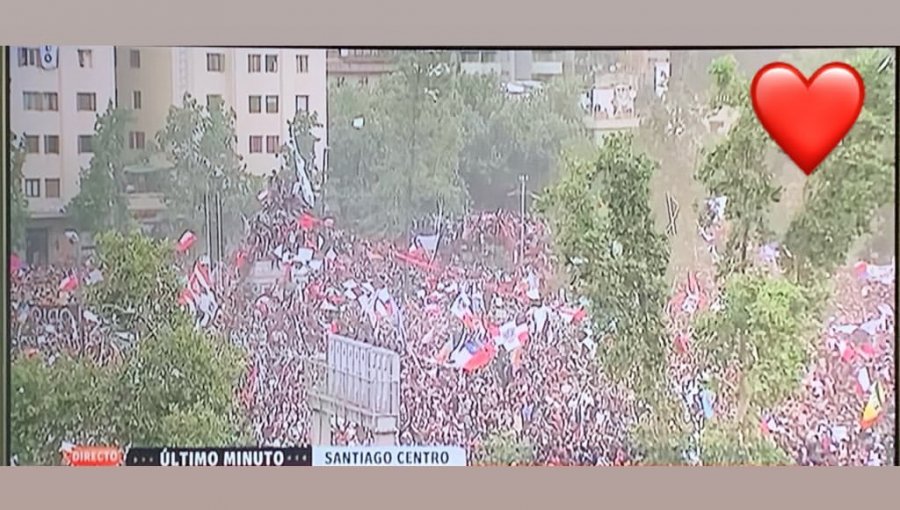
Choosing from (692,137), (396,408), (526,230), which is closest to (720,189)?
(692,137)

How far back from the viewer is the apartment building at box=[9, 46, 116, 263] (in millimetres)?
2156

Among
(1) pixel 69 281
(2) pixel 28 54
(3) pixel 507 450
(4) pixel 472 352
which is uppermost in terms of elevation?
(2) pixel 28 54

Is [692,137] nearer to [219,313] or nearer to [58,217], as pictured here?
[219,313]

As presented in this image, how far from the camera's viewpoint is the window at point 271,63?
7.07 ft

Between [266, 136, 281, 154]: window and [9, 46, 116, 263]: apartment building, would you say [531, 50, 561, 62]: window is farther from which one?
[9, 46, 116, 263]: apartment building

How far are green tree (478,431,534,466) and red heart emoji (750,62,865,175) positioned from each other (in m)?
0.54

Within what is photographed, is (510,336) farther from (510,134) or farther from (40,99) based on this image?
(40,99)

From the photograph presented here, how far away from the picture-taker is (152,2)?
2.14 metres

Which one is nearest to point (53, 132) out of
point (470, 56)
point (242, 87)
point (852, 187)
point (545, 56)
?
point (242, 87)

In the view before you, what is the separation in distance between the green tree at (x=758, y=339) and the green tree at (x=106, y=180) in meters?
0.81

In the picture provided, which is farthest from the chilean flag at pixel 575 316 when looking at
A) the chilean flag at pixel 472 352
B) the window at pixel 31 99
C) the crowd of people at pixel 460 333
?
the window at pixel 31 99

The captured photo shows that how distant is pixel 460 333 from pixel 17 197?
637 millimetres

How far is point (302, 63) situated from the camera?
216cm

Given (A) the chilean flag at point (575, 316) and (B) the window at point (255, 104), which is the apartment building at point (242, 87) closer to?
(B) the window at point (255, 104)
